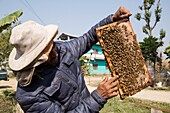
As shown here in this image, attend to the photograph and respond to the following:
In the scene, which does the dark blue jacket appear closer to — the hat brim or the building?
the hat brim

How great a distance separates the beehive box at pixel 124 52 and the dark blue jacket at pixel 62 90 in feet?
0.50

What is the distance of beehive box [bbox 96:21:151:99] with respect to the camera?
7.43ft

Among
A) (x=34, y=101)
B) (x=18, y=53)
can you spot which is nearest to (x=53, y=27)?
(x=18, y=53)

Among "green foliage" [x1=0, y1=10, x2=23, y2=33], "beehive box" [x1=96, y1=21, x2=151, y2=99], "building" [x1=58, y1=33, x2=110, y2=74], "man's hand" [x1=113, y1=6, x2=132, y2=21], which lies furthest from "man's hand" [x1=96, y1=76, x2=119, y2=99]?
"building" [x1=58, y1=33, x2=110, y2=74]

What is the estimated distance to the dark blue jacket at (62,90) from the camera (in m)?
1.96

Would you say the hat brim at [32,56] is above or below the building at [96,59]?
above

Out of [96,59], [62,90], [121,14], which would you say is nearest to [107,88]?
[62,90]

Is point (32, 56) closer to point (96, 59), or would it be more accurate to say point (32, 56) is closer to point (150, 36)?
point (150, 36)

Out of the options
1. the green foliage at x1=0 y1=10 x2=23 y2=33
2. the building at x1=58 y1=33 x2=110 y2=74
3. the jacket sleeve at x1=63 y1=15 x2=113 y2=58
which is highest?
the green foliage at x1=0 y1=10 x2=23 y2=33

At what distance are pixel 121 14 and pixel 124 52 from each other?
1.30 ft

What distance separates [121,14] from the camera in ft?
7.55

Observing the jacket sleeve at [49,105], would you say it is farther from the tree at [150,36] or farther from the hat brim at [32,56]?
the tree at [150,36]

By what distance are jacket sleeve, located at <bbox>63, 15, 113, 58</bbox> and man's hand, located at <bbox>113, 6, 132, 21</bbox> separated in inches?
2.8

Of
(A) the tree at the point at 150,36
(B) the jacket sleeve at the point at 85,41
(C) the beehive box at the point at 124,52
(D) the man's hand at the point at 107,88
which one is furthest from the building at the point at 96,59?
(D) the man's hand at the point at 107,88
